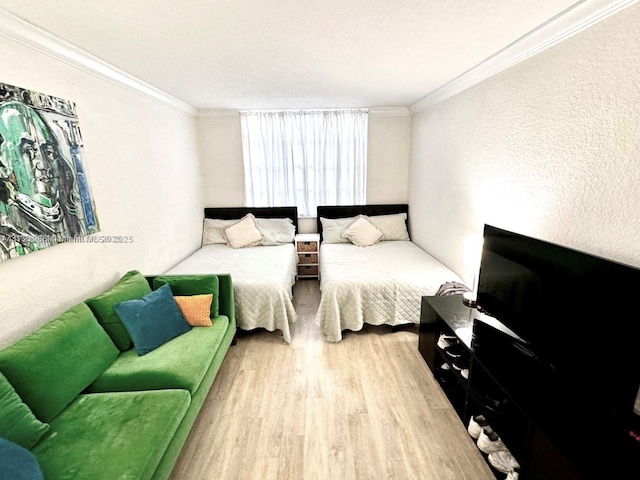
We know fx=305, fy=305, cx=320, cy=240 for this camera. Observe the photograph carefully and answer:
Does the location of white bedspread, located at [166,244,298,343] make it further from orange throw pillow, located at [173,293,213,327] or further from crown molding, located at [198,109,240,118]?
crown molding, located at [198,109,240,118]

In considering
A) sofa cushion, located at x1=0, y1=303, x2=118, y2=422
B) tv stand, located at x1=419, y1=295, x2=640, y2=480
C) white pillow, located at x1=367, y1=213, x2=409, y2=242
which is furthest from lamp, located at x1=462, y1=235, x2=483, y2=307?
sofa cushion, located at x1=0, y1=303, x2=118, y2=422

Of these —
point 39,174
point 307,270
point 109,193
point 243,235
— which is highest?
point 39,174

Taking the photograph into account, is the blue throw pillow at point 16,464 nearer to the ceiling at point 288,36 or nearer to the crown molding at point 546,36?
the ceiling at point 288,36

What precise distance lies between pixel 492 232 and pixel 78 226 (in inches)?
110

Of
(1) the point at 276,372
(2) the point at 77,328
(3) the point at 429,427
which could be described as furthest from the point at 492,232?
(2) the point at 77,328

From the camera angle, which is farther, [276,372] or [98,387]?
[276,372]

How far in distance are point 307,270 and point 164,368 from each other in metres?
2.76

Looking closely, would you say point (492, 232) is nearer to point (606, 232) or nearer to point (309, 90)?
point (606, 232)

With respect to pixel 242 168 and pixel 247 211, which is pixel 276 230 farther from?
pixel 242 168

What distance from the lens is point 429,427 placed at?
197 centimetres

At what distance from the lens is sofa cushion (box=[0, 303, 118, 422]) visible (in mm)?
1438

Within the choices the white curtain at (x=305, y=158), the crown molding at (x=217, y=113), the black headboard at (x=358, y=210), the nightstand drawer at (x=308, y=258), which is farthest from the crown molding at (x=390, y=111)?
the nightstand drawer at (x=308, y=258)

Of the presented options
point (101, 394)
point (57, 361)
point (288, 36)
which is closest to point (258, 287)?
point (101, 394)

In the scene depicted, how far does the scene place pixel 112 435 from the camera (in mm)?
1428
